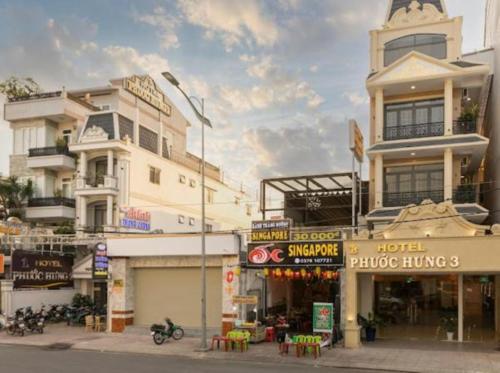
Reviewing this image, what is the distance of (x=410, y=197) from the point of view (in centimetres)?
3159

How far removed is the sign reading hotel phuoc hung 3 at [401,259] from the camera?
2369cm

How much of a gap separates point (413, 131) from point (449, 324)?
11832mm

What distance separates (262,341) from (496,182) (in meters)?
17.7

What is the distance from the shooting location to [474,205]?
97.2 ft

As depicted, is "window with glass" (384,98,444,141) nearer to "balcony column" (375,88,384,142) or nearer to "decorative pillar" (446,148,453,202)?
"balcony column" (375,88,384,142)

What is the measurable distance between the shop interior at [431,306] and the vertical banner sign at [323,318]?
4656 millimetres

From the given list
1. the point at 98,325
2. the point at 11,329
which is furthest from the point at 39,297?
the point at 98,325

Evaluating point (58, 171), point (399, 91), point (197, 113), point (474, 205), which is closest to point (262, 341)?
point (197, 113)

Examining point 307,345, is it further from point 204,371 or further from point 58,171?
point 58,171

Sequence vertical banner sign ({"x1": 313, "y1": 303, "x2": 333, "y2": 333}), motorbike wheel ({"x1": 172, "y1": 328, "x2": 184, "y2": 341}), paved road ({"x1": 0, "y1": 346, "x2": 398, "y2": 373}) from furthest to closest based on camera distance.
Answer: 1. motorbike wheel ({"x1": 172, "y1": 328, "x2": 184, "y2": 341})
2. vertical banner sign ({"x1": 313, "y1": 303, "x2": 333, "y2": 333})
3. paved road ({"x1": 0, "y1": 346, "x2": 398, "y2": 373})

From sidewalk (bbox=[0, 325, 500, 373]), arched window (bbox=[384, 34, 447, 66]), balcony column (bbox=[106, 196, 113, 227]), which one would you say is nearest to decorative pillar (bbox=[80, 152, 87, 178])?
balcony column (bbox=[106, 196, 113, 227])

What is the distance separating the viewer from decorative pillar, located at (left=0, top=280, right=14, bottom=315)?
32.6 m

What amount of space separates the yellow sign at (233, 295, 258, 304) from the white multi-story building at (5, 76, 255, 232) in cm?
1603

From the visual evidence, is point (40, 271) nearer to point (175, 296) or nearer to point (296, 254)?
point (175, 296)
